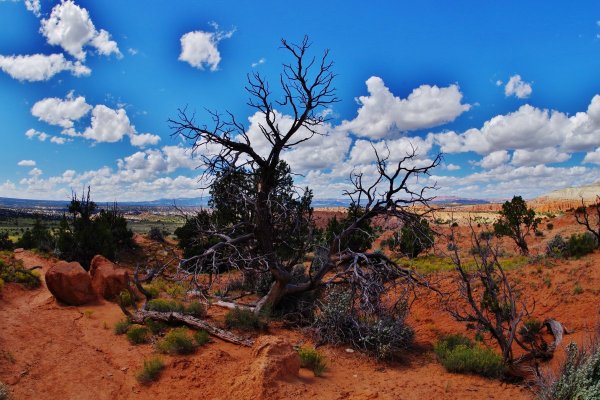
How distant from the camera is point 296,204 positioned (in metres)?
15.1

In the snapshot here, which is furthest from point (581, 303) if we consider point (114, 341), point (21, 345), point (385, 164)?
point (21, 345)

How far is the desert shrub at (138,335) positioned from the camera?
365 inches

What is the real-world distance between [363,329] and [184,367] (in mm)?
3983

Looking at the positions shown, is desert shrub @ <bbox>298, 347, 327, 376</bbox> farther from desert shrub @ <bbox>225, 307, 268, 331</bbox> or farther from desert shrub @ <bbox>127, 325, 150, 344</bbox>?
desert shrub @ <bbox>127, 325, 150, 344</bbox>

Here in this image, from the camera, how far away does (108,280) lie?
13.3m

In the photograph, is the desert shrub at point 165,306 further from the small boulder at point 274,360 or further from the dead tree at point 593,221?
the dead tree at point 593,221

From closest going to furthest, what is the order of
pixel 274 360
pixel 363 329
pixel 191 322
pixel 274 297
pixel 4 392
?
pixel 4 392 < pixel 274 360 < pixel 363 329 < pixel 191 322 < pixel 274 297

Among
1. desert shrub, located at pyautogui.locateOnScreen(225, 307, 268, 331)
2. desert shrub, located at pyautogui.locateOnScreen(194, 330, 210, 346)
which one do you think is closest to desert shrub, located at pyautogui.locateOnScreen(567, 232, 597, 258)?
desert shrub, located at pyautogui.locateOnScreen(225, 307, 268, 331)

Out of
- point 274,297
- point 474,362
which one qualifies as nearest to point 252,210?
point 274,297

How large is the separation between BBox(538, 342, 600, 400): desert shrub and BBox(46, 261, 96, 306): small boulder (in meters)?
11.8

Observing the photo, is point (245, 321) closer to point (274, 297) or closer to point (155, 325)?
point (274, 297)

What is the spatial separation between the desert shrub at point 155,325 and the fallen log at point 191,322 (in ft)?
0.39

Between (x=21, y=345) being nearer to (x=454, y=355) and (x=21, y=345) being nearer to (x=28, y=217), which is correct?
(x=454, y=355)

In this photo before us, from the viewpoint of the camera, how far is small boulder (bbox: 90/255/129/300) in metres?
13.2
